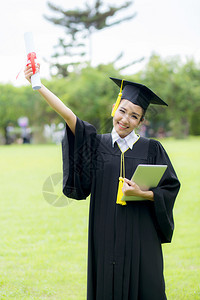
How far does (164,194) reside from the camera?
242 centimetres

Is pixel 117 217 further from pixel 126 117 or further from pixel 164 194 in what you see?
pixel 126 117

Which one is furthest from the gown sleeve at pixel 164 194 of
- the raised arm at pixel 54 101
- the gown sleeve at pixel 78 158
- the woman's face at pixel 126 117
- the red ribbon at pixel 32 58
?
the red ribbon at pixel 32 58

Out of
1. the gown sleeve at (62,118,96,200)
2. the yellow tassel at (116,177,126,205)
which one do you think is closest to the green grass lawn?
the gown sleeve at (62,118,96,200)

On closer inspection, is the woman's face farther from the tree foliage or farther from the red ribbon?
the tree foliage

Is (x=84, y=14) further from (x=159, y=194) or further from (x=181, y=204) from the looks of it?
(x=159, y=194)

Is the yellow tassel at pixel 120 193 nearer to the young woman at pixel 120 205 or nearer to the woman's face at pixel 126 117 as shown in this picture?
the young woman at pixel 120 205

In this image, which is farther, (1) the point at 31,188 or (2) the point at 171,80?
(2) the point at 171,80

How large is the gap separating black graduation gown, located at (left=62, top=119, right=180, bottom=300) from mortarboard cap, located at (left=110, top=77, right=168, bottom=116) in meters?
0.26

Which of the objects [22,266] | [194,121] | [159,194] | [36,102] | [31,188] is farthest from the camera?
[194,121]

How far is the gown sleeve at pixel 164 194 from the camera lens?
2400mm

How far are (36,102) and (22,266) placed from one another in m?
30.4

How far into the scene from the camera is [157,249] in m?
2.48

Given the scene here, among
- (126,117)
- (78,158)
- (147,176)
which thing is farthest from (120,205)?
(126,117)

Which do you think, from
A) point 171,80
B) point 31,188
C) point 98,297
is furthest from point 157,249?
point 171,80
